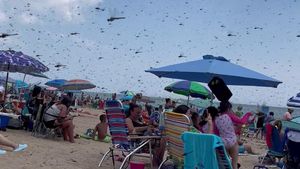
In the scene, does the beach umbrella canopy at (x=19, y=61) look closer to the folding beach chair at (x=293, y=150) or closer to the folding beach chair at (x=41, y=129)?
the folding beach chair at (x=41, y=129)

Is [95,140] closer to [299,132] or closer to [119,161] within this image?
[119,161]

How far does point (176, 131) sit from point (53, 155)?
2566mm

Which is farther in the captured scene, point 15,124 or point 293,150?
point 15,124

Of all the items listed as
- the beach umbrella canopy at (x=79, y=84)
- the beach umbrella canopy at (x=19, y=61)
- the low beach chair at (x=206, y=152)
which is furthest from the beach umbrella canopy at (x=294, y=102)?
the beach umbrella canopy at (x=79, y=84)

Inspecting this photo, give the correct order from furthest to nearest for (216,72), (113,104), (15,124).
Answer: (15,124), (216,72), (113,104)

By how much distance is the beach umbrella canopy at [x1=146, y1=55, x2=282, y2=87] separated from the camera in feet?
21.4

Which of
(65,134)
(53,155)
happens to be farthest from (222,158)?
(65,134)

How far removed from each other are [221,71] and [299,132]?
5.07ft

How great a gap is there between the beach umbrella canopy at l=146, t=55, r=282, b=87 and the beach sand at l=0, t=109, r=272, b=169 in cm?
182

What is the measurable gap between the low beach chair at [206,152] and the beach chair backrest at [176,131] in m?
1.25

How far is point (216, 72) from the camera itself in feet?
21.0

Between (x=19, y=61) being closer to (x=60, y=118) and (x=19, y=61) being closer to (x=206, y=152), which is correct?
(x=60, y=118)

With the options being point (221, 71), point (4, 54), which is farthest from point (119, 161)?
point (4, 54)

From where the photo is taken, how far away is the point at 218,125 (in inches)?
205
